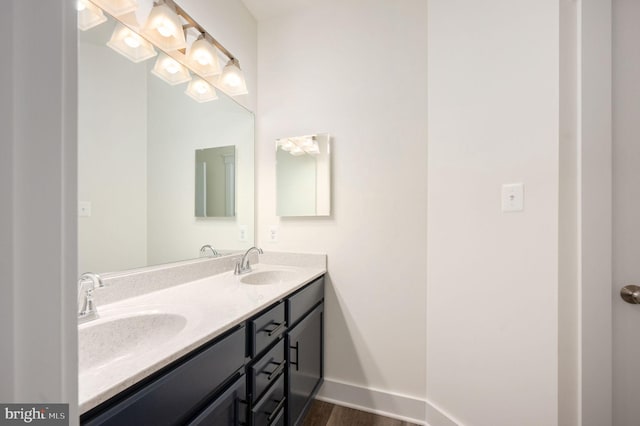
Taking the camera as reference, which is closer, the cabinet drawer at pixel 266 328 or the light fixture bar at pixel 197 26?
the cabinet drawer at pixel 266 328

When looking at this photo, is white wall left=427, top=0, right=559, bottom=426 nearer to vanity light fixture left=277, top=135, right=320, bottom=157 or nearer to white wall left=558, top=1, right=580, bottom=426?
white wall left=558, top=1, right=580, bottom=426

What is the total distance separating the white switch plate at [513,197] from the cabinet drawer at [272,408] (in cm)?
126

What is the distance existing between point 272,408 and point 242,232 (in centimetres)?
105

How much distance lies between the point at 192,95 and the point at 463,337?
192 cm

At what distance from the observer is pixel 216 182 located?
5.36 feet

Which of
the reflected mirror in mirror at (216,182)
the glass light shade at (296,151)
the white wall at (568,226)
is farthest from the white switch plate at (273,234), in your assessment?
the white wall at (568,226)

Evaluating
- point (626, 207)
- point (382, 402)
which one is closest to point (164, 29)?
point (626, 207)

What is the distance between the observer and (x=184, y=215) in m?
1.41

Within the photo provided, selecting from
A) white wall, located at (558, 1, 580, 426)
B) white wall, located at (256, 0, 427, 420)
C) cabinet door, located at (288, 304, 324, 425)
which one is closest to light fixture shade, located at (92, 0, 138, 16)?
white wall, located at (256, 0, 427, 420)

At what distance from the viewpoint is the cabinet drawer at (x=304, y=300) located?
1.27 meters

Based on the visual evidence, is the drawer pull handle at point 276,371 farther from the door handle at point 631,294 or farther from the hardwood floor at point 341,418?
the door handle at point 631,294
